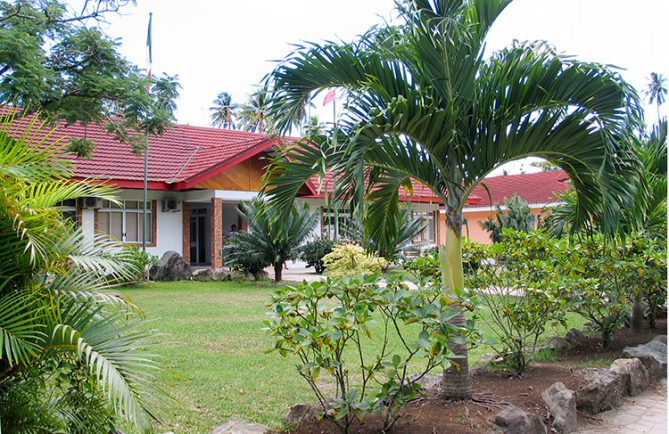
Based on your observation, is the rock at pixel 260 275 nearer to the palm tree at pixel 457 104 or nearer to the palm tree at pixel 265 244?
the palm tree at pixel 265 244

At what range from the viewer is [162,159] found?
67.9 ft

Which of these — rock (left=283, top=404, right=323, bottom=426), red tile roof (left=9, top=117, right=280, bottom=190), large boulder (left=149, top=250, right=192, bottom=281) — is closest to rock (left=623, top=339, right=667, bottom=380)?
rock (left=283, top=404, right=323, bottom=426)

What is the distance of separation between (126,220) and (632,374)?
1610 cm

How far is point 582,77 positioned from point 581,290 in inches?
101

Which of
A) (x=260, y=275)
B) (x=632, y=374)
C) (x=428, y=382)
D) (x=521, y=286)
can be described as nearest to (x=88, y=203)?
(x=260, y=275)

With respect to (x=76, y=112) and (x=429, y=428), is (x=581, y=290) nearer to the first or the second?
(x=429, y=428)

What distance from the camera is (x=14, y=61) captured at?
32.1 ft

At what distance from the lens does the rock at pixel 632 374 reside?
20.4 feet

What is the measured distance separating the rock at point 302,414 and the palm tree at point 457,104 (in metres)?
1.13

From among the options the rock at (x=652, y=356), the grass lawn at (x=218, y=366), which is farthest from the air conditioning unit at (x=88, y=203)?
the rock at (x=652, y=356)

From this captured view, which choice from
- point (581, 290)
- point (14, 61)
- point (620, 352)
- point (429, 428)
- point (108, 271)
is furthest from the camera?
point (14, 61)

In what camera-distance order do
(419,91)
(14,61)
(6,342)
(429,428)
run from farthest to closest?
(14,61)
(419,91)
(429,428)
(6,342)

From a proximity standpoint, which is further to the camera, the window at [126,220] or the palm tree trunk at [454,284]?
the window at [126,220]

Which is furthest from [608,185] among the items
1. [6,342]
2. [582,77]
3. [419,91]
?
[6,342]
